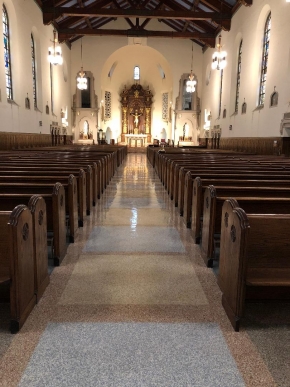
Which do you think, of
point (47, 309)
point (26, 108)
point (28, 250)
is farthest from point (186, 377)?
point (26, 108)

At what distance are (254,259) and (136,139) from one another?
85.6ft

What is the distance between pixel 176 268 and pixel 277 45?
10445 millimetres

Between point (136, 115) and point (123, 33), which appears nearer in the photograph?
point (123, 33)

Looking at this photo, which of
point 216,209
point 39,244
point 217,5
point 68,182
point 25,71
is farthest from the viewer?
point 217,5

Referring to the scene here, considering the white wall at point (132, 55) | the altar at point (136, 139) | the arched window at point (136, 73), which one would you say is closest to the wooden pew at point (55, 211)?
the white wall at point (132, 55)

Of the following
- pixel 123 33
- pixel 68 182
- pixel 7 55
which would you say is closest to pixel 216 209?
pixel 68 182

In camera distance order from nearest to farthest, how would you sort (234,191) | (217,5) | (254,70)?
1. (234,191)
2. (254,70)
3. (217,5)

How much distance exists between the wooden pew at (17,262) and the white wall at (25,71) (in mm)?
10344

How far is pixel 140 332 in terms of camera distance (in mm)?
2012

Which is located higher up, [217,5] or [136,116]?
[217,5]

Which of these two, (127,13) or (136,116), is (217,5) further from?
(136,116)

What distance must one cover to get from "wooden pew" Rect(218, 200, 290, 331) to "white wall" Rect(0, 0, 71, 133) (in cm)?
1097

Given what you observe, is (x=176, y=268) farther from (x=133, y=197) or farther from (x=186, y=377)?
(x=133, y=197)

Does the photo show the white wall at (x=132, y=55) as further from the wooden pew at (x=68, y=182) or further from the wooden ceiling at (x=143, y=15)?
the wooden pew at (x=68, y=182)
